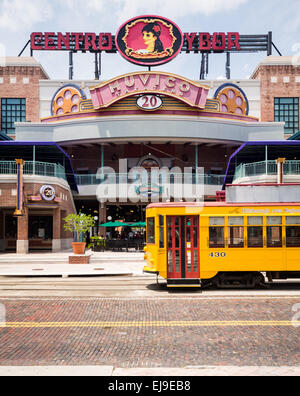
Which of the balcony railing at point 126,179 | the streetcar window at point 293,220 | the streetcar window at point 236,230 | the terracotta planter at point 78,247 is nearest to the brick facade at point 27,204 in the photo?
the balcony railing at point 126,179

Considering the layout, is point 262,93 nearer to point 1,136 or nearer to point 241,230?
point 1,136

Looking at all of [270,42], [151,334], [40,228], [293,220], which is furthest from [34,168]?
[270,42]

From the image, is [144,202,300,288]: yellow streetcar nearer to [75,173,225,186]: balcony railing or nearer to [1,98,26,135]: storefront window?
[75,173,225,186]: balcony railing

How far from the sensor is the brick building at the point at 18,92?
164 feet

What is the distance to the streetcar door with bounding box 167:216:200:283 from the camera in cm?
1448

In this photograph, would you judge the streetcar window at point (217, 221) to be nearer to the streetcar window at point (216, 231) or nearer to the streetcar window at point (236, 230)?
the streetcar window at point (216, 231)

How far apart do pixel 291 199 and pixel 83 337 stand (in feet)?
32.1

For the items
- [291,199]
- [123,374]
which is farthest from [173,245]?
[123,374]

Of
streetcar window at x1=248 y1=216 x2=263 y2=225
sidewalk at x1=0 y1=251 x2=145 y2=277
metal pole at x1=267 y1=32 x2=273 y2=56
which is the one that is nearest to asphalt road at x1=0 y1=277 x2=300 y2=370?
streetcar window at x1=248 y1=216 x2=263 y2=225

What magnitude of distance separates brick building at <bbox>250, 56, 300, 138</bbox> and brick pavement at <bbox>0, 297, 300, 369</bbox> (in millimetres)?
41610

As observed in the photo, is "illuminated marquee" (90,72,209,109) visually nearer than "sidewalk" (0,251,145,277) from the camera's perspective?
No

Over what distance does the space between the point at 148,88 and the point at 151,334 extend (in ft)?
112

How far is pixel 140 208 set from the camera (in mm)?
45250

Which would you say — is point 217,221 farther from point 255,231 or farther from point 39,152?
point 39,152
